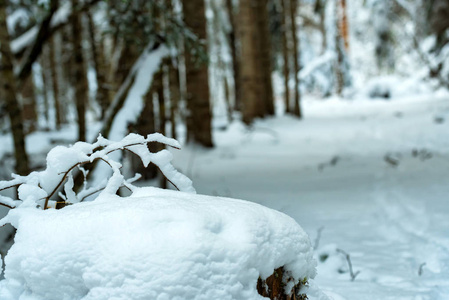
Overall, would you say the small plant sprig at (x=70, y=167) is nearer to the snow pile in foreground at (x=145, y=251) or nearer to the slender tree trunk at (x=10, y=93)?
the snow pile in foreground at (x=145, y=251)

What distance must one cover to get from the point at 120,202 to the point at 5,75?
3.60 m


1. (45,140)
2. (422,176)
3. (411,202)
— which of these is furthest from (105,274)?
(45,140)

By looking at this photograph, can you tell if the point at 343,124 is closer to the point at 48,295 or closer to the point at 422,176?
the point at 422,176

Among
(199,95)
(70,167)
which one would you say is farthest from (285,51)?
(70,167)

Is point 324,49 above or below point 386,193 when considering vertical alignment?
above

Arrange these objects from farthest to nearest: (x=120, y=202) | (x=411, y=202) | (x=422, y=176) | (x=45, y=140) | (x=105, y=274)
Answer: (x=45, y=140) → (x=422, y=176) → (x=411, y=202) → (x=120, y=202) → (x=105, y=274)

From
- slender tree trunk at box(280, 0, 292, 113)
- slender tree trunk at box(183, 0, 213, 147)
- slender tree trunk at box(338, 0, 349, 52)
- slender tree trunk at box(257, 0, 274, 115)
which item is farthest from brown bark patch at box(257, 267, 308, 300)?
slender tree trunk at box(338, 0, 349, 52)

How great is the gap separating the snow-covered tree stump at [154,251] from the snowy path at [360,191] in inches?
34.5

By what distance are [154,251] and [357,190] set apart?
12.8 feet

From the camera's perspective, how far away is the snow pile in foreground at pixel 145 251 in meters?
1.24

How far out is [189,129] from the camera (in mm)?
8211

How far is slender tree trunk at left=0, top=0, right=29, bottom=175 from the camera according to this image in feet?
14.3

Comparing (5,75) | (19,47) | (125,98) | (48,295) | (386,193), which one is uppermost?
(19,47)

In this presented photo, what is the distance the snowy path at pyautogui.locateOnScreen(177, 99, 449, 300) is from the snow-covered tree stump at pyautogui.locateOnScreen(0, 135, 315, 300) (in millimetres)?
876
